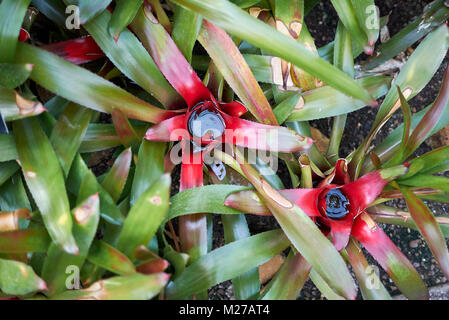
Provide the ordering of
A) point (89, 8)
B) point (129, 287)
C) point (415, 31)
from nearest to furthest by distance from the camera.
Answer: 1. point (129, 287)
2. point (89, 8)
3. point (415, 31)

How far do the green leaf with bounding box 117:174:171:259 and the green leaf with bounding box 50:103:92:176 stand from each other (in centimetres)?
19

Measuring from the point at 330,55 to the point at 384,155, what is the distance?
12.3 inches

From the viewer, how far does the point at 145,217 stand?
30.9 inches

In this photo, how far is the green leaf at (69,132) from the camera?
34.1 inches

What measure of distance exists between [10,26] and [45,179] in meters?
0.32

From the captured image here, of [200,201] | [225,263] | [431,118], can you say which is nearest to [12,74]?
[200,201]

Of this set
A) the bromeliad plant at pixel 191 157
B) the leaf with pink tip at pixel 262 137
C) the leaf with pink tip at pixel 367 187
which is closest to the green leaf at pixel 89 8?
the bromeliad plant at pixel 191 157

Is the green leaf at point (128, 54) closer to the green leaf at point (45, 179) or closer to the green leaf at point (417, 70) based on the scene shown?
the green leaf at point (45, 179)

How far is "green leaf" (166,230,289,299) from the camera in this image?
896 mm

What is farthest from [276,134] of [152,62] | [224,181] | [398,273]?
[398,273]

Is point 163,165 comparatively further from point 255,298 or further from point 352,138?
point 352,138

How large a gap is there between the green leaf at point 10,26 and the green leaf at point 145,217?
0.41 m

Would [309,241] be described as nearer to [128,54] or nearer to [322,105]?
[322,105]
